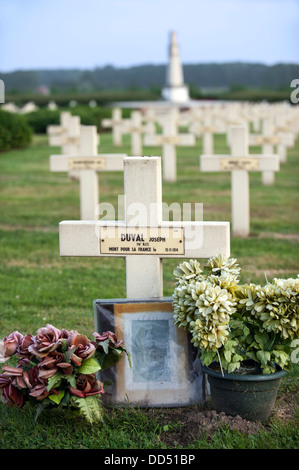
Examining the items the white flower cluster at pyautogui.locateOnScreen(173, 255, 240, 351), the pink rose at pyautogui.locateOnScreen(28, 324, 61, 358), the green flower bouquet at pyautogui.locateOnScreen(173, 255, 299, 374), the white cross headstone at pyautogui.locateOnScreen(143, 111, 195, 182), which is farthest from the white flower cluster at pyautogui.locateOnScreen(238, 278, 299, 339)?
the white cross headstone at pyautogui.locateOnScreen(143, 111, 195, 182)

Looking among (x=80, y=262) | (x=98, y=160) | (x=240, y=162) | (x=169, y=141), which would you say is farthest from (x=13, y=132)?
(x=80, y=262)

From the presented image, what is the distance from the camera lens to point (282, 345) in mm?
3811

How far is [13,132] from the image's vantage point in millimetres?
22156

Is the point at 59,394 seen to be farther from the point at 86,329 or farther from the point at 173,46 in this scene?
the point at 173,46

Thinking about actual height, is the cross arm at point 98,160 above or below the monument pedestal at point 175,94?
below

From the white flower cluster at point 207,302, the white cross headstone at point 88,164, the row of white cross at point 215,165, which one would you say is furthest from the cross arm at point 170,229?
the white cross headstone at point 88,164

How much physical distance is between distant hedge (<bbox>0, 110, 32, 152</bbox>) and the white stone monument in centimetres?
2446

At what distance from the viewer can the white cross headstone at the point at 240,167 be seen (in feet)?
30.1

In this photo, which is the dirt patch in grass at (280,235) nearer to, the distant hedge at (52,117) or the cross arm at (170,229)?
the cross arm at (170,229)

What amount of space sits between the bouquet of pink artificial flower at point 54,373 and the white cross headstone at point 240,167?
5.54 m

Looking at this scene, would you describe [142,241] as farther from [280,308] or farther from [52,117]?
[52,117]

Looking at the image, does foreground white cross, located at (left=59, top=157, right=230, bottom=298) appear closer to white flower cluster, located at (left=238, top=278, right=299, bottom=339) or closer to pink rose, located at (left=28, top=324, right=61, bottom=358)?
white flower cluster, located at (left=238, top=278, right=299, bottom=339)

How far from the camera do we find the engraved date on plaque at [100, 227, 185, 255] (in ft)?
13.9
